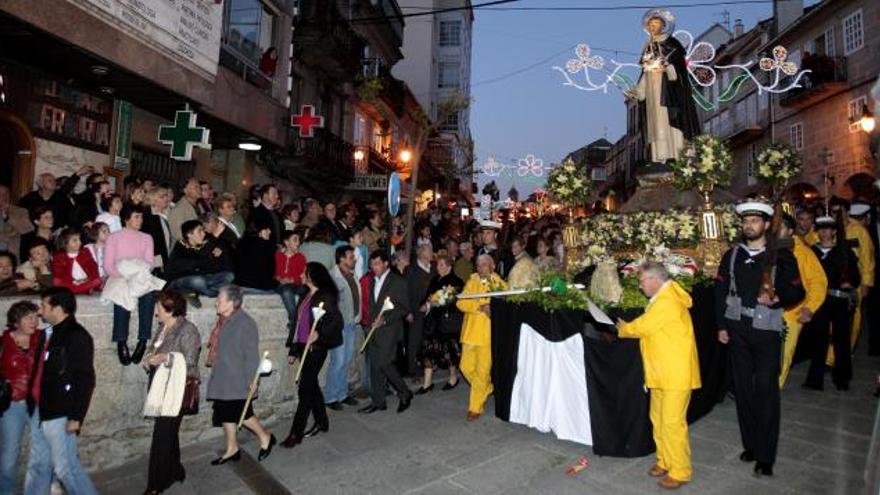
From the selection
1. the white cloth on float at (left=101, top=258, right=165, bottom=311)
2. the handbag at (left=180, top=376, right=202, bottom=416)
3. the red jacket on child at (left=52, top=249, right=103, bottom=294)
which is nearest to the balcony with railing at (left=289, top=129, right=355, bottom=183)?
the red jacket on child at (left=52, top=249, right=103, bottom=294)

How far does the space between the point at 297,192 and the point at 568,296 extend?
16246 mm

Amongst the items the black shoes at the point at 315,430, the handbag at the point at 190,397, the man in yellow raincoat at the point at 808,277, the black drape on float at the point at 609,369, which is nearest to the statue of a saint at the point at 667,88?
the man in yellow raincoat at the point at 808,277

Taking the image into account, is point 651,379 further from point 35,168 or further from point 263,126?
point 263,126

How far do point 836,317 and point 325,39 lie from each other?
17202 millimetres

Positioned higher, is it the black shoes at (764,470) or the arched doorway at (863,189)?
the arched doorway at (863,189)

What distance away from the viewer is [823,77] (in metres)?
23.7

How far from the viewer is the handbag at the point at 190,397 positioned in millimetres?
5215

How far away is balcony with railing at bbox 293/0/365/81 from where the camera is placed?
727 inches

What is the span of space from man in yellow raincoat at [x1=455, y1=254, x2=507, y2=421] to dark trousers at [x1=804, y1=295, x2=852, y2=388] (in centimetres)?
459

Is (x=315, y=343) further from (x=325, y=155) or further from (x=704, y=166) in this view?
(x=325, y=155)

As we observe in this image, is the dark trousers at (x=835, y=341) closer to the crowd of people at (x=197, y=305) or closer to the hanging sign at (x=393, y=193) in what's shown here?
the crowd of people at (x=197, y=305)

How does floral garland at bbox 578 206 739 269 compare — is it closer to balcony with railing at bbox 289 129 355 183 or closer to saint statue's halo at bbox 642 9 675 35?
saint statue's halo at bbox 642 9 675 35

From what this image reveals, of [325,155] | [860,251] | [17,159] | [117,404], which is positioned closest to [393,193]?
[117,404]

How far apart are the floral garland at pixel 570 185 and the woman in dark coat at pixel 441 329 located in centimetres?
329
